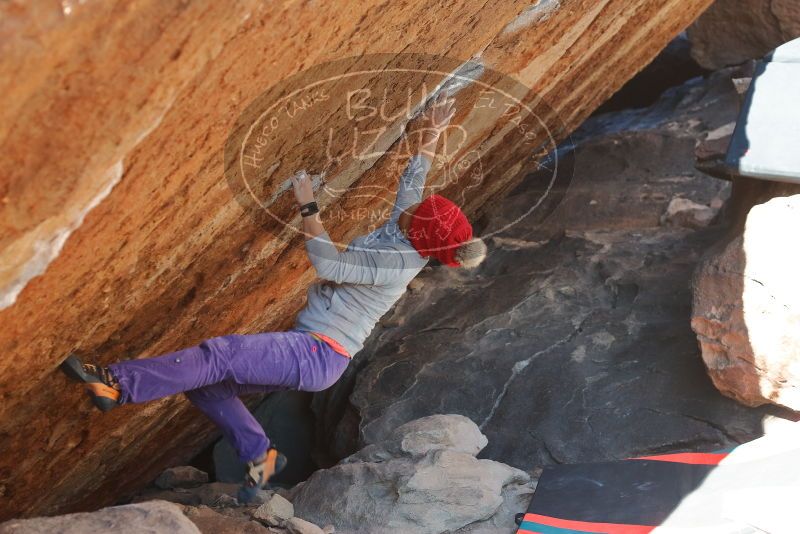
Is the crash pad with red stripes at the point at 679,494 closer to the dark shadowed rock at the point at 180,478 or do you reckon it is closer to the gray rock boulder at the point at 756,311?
the gray rock boulder at the point at 756,311

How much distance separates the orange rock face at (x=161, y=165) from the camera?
6.68ft

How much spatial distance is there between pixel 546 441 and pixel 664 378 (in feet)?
2.08

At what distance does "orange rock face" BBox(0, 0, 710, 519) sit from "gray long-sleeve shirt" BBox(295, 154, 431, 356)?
1.17 feet

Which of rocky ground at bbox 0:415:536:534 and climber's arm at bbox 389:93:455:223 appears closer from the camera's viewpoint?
climber's arm at bbox 389:93:455:223

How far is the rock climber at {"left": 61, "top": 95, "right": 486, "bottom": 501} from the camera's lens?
3.09m

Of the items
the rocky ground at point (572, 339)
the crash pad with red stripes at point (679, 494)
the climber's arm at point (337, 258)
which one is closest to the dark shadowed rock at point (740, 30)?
the rocky ground at point (572, 339)

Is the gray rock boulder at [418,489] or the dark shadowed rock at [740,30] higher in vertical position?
the gray rock boulder at [418,489]

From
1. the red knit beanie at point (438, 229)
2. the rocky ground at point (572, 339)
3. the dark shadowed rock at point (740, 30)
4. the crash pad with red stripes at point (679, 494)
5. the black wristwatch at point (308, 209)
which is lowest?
the dark shadowed rock at point (740, 30)

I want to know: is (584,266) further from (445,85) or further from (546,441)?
(445,85)

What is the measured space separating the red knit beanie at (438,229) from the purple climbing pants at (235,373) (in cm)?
52

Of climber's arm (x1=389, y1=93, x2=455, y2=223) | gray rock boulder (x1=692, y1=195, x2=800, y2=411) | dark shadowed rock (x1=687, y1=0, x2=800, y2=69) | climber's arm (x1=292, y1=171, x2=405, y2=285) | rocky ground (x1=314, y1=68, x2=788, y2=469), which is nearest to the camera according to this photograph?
climber's arm (x1=292, y1=171, x2=405, y2=285)

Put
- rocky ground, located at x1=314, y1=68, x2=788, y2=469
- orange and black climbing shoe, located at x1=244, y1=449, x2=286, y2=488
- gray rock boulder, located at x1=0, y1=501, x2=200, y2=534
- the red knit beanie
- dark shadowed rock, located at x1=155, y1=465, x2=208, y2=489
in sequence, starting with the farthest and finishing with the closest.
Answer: dark shadowed rock, located at x1=155, y1=465, x2=208, y2=489 < rocky ground, located at x1=314, y1=68, x2=788, y2=469 < orange and black climbing shoe, located at x1=244, y1=449, x2=286, y2=488 < the red knit beanie < gray rock boulder, located at x1=0, y1=501, x2=200, y2=534

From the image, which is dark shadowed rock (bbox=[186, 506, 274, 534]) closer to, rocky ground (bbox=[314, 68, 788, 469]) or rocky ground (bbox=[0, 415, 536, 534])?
rocky ground (bbox=[0, 415, 536, 534])

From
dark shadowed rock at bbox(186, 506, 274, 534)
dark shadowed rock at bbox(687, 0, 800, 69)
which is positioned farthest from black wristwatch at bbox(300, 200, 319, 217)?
dark shadowed rock at bbox(687, 0, 800, 69)
